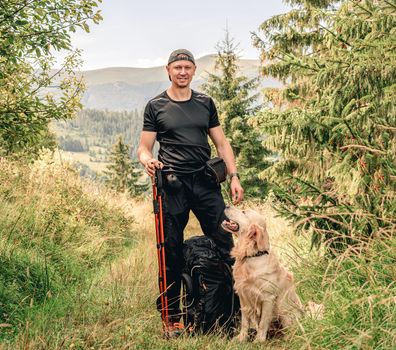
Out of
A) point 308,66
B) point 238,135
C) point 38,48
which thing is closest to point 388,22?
point 308,66

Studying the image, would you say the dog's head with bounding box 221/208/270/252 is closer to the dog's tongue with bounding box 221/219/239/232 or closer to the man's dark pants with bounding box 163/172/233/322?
the dog's tongue with bounding box 221/219/239/232

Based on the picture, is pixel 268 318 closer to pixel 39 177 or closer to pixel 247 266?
pixel 247 266

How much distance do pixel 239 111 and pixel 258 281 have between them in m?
22.5

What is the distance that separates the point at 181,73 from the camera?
14.5 ft

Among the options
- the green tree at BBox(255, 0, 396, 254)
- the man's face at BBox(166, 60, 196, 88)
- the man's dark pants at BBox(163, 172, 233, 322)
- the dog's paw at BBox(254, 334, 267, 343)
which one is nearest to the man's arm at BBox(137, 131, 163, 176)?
the man's dark pants at BBox(163, 172, 233, 322)

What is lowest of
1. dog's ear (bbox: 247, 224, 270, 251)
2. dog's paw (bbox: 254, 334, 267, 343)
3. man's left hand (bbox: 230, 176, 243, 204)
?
dog's paw (bbox: 254, 334, 267, 343)

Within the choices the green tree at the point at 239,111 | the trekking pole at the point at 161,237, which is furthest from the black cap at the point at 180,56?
the green tree at the point at 239,111

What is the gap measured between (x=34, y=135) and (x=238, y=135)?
19489mm

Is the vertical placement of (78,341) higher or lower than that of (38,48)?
lower

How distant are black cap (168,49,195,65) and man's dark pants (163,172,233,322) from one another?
3.75 ft

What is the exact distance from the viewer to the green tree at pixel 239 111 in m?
24.6

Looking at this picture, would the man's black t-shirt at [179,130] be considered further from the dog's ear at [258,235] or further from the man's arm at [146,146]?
the dog's ear at [258,235]

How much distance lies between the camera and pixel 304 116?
5.00m

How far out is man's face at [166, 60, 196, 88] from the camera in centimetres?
444
